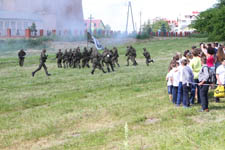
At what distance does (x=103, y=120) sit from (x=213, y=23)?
45.3m

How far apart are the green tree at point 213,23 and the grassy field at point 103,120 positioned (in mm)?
35072

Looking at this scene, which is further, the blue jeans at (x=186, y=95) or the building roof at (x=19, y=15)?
the building roof at (x=19, y=15)

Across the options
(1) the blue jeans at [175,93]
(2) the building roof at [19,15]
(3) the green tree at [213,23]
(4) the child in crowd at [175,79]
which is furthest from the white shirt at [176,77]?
(2) the building roof at [19,15]

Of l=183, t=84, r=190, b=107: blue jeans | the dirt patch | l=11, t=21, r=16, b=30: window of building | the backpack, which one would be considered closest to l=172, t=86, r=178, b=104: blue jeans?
l=183, t=84, r=190, b=107: blue jeans

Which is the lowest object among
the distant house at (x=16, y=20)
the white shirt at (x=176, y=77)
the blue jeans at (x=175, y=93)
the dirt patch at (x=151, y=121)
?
the dirt patch at (x=151, y=121)

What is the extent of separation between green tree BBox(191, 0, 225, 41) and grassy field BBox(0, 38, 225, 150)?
1381 inches

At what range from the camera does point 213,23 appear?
180 ft

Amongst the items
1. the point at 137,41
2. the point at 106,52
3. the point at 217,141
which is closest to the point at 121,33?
the point at 137,41

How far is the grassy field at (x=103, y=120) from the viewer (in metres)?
9.06

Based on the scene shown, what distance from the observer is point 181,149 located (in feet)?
25.8

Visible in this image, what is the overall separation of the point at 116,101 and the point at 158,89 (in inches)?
121

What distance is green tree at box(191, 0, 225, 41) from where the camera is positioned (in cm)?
5212

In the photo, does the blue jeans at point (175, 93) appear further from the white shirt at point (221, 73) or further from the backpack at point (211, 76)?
the white shirt at point (221, 73)

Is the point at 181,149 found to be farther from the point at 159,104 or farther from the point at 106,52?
the point at 106,52
